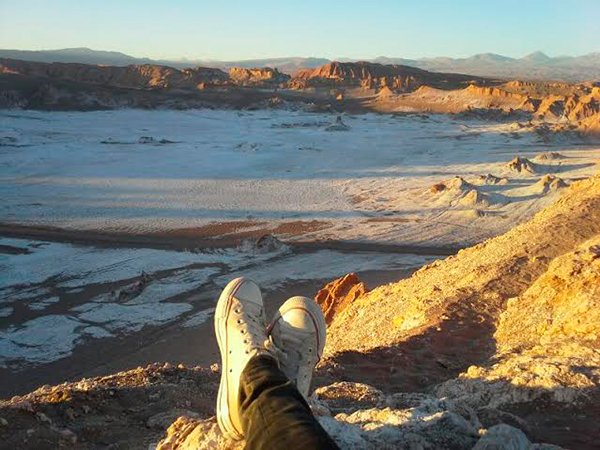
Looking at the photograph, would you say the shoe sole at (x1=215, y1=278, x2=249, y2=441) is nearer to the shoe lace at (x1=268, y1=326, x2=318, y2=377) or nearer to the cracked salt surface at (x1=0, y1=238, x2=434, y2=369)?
the shoe lace at (x1=268, y1=326, x2=318, y2=377)

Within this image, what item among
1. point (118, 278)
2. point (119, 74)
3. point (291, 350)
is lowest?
point (118, 278)

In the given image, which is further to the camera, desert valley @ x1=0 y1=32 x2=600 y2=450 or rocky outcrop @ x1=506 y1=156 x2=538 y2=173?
rocky outcrop @ x1=506 y1=156 x2=538 y2=173

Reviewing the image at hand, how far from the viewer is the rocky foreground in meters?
2.90

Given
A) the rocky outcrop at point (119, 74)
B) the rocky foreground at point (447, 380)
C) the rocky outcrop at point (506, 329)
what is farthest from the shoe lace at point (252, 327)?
the rocky outcrop at point (119, 74)

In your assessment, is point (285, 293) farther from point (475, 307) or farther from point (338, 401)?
point (338, 401)

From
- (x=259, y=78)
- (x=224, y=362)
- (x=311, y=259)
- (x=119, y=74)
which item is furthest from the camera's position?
(x=259, y=78)

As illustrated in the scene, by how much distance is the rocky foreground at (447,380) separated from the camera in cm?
290

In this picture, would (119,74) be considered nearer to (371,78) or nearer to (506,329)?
(371,78)

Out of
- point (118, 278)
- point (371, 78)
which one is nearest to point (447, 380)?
point (118, 278)

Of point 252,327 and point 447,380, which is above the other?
point 252,327

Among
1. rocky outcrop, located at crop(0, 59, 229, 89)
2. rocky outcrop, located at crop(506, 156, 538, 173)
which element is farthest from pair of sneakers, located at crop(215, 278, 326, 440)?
rocky outcrop, located at crop(0, 59, 229, 89)

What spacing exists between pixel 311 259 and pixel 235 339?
1227 cm

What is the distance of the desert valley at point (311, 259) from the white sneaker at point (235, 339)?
13 centimetres

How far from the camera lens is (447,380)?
4.50m
